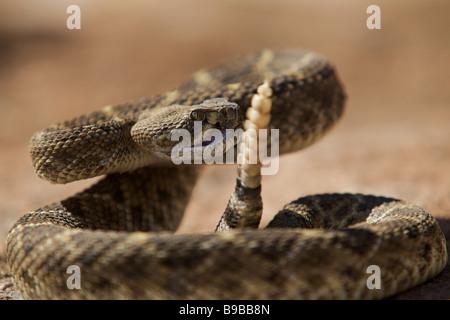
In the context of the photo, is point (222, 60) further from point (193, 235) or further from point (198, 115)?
point (193, 235)

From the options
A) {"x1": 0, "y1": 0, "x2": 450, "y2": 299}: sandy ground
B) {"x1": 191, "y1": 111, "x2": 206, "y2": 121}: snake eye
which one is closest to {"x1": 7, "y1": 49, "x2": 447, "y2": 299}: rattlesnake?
{"x1": 191, "y1": 111, "x2": 206, "y2": 121}: snake eye

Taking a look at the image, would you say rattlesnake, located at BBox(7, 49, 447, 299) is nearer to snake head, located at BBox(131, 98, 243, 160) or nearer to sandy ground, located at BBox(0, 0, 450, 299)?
snake head, located at BBox(131, 98, 243, 160)

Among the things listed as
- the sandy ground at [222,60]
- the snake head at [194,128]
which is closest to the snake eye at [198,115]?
the snake head at [194,128]

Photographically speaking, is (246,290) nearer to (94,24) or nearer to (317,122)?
(317,122)

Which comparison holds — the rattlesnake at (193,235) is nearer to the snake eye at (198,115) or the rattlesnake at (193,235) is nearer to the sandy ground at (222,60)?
the snake eye at (198,115)

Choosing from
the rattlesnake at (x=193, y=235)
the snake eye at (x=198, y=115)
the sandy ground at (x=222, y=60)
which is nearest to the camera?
the rattlesnake at (x=193, y=235)
